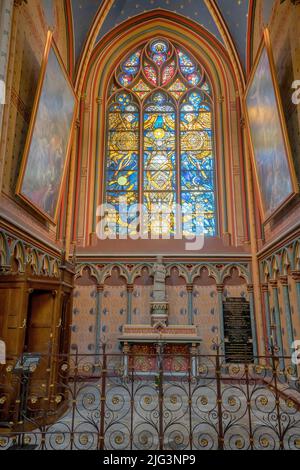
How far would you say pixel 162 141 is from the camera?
1271 centimetres

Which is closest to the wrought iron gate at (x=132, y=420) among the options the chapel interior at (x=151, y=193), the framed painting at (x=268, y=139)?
the chapel interior at (x=151, y=193)

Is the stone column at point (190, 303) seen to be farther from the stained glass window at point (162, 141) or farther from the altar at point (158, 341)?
the stained glass window at point (162, 141)

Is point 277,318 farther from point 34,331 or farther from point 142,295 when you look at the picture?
point 34,331

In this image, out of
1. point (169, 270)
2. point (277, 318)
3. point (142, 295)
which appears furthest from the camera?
point (169, 270)

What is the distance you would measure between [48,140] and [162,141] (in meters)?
5.03

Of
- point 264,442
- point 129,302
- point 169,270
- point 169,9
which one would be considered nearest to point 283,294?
point 169,270

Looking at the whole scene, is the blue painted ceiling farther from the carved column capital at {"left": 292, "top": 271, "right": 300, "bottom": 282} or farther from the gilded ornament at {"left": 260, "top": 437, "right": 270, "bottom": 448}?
the gilded ornament at {"left": 260, "top": 437, "right": 270, "bottom": 448}

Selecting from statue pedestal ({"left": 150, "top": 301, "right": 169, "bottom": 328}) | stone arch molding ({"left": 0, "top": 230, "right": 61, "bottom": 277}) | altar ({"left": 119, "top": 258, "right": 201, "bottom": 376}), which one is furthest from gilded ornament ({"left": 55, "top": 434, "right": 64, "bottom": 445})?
statue pedestal ({"left": 150, "top": 301, "right": 169, "bottom": 328})

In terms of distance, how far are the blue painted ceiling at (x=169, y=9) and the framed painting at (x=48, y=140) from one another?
142 inches

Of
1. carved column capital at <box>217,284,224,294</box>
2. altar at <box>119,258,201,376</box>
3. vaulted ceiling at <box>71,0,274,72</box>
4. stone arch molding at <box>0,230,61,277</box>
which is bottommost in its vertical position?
altar at <box>119,258,201,376</box>

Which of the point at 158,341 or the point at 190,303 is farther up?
the point at 190,303

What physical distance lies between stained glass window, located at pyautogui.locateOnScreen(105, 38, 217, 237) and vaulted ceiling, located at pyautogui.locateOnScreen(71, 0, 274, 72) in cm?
115

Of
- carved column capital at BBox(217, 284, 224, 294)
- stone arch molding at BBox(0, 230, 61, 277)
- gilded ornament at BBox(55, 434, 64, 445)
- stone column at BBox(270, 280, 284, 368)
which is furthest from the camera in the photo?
carved column capital at BBox(217, 284, 224, 294)

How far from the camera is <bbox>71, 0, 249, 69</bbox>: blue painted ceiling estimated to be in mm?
11688
